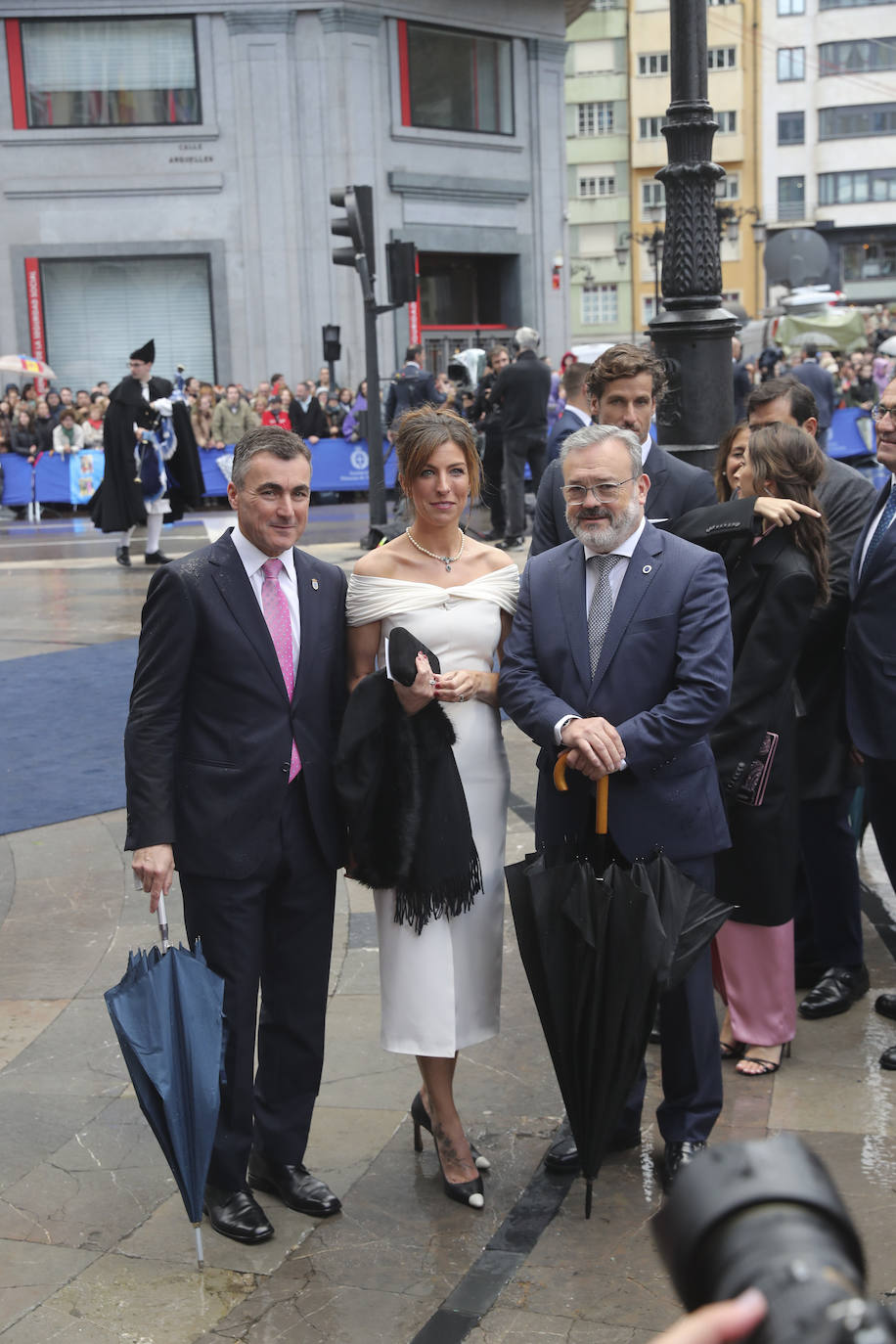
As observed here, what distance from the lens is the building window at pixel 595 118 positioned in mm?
64375

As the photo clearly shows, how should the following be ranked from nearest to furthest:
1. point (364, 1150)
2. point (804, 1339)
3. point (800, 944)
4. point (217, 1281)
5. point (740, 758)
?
point (804, 1339) → point (217, 1281) → point (364, 1150) → point (740, 758) → point (800, 944)

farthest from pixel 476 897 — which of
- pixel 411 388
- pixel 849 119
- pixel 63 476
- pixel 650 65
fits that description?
pixel 849 119

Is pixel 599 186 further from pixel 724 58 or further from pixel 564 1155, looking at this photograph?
pixel 564 1155

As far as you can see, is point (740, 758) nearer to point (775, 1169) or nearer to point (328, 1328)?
point (328, 1328)

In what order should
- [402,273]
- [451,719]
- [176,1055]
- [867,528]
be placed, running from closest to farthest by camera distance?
[176,1055], [451,719], [867,528], [402,273]

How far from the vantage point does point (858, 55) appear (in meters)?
66.2

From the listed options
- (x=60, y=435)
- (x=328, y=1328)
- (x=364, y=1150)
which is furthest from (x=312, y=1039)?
(x=60, y=435)

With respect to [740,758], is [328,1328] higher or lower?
lower

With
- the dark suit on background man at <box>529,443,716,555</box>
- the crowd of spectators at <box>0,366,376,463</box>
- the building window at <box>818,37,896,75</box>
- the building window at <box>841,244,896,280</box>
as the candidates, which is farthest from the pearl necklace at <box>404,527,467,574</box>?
the building window at <box>818,37,896,75</box>

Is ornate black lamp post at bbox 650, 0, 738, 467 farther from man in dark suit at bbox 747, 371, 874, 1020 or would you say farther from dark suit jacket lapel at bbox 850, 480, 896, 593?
dark suit jacket lapel at bbox 850, 480, 896, 593

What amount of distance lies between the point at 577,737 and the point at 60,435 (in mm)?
18481

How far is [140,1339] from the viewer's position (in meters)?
3.06

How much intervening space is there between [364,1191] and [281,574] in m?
1.55

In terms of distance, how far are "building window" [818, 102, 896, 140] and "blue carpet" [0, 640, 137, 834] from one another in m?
63.5
